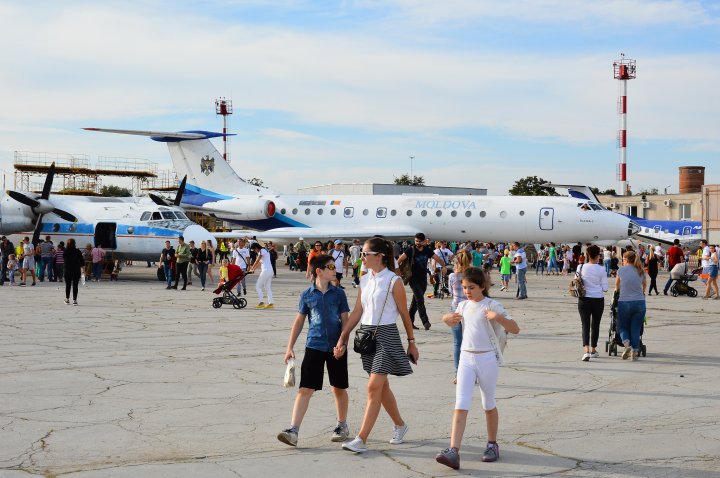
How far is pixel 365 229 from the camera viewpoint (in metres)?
40.0

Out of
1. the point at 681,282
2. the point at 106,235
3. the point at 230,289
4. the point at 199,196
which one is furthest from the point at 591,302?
the point at 199,196

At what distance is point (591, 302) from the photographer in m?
11.3

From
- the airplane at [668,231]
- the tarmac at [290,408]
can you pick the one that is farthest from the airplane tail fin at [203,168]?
the tarmac at [290,408]

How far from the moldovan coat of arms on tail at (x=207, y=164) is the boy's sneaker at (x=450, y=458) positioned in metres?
40.0

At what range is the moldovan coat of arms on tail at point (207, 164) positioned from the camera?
44656 mm

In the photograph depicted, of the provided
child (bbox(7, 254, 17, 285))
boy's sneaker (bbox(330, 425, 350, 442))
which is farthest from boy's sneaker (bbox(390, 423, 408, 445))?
child (bbox(7, 254, 17, 285))

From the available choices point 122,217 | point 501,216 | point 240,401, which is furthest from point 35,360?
point 501,216

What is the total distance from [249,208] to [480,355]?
120 feet

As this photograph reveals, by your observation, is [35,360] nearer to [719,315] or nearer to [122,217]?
[719,315]

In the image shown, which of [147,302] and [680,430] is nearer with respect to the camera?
[680,430]

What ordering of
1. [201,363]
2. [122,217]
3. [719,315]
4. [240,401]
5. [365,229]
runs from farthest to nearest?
[365,229], [122,217], [719,315], [201,363], [240,401]

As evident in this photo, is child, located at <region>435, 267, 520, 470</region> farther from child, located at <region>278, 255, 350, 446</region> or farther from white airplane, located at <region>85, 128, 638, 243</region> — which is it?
white airplane, located at <region>85, 128, 638, 243</region>

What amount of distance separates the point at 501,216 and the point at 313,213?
398 inches

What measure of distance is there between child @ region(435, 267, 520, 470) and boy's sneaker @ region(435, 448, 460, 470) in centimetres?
6
